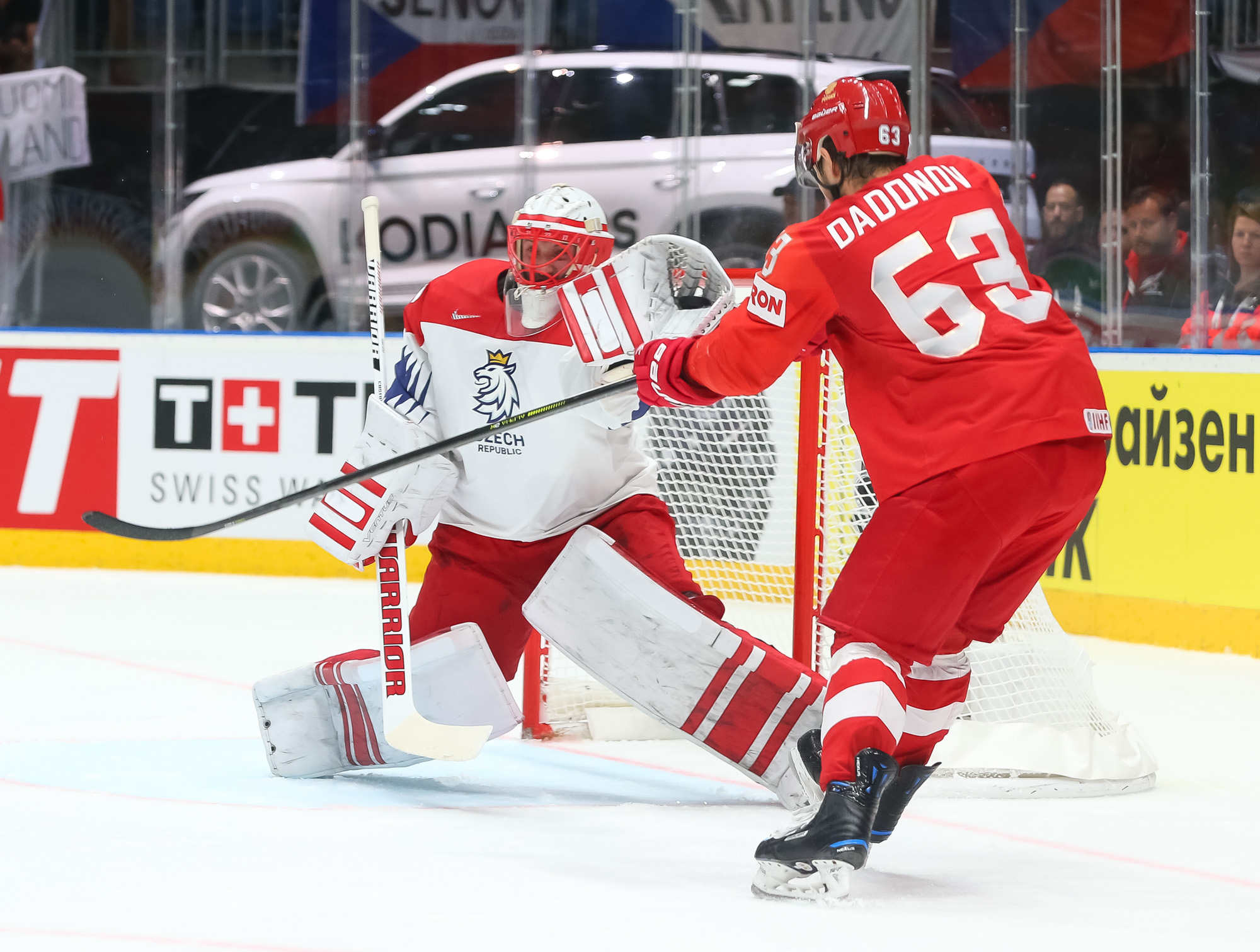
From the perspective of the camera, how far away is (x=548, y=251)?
10.3 feet

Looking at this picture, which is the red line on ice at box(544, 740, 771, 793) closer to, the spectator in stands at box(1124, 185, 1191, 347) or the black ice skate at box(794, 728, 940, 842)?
the black ice skate at box(794, 728, 940, 842)

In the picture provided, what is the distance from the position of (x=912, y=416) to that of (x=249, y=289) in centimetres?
571

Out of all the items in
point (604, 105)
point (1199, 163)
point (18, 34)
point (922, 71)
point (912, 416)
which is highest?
point (18, 34)

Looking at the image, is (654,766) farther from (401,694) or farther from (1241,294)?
(1241,294)

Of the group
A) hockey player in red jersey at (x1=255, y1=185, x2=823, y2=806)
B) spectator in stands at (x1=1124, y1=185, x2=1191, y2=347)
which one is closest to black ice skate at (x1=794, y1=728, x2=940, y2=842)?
hockey player in red jersey at (x1=255, y1=185, x2=823, y2=806)

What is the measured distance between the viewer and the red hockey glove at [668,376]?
2.62 metres

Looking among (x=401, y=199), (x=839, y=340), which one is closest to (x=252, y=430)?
(x=401, y=199)

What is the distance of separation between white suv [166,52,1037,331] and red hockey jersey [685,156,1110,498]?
4.65 metres

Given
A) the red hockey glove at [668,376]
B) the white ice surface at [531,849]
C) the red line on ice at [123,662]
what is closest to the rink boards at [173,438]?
the red line on ice at [123,662]

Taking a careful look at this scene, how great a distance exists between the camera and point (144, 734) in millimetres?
3766

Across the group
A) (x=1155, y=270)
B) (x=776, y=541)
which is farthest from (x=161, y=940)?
(x=1155, y=270)

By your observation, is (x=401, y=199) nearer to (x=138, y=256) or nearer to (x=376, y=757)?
(x=138, y=256)

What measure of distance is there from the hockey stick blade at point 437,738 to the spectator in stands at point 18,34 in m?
5.97

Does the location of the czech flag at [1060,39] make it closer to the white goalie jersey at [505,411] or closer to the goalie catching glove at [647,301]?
the goalie catching glove at [647,301]
